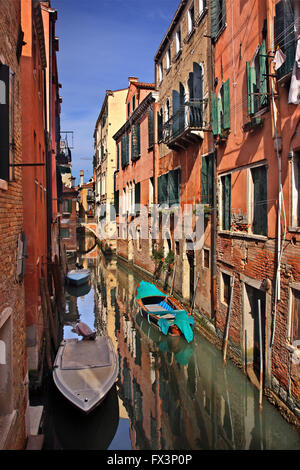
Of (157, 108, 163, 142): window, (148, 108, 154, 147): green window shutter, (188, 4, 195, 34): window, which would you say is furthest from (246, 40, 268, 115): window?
(148, 108, 154, 147): green window shutter

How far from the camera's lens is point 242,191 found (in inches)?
342

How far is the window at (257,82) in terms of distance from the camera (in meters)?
7.12

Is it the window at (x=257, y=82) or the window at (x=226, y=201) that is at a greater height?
the window at (x=257, y=82)

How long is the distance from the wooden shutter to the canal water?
16.0 ft

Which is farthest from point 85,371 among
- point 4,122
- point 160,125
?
point 160,125

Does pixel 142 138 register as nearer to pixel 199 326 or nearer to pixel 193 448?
pixel 199 326

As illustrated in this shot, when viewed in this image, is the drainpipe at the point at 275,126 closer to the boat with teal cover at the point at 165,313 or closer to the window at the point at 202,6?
the boat with teal cover at the point at 165,313

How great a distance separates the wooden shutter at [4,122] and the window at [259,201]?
210 inches

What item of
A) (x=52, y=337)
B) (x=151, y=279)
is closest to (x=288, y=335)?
(x=52, y=337)

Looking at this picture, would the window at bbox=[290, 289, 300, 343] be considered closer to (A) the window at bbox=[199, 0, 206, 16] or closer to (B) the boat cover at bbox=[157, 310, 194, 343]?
(B) the boat cover at bbox=[157, 310, 194, 343]

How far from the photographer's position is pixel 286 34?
21.1ft

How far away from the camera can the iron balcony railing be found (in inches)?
448

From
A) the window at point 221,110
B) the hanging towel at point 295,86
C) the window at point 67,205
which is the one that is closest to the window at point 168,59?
the window at point 221,110
